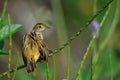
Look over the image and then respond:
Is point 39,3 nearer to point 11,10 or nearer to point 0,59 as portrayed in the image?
point 11,10

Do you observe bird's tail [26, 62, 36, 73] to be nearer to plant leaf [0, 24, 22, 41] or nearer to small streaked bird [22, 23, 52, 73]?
small streaked bird [22, 23, 52, 73]

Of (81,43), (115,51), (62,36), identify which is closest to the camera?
(62,36)

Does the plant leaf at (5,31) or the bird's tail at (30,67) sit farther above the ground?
the plant leaf at (5,31)

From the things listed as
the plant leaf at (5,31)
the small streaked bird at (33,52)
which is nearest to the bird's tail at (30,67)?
the small streaked bird at (33,52)

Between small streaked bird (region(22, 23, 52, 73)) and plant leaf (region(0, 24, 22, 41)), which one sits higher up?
plant leaf (region(0, 24, 22, 41))

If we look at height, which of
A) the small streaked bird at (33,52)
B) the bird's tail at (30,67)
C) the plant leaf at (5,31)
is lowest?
the bird's tail at (30,67)

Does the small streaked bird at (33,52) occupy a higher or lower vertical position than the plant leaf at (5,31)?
lower

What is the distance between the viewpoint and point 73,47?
5.74 meters

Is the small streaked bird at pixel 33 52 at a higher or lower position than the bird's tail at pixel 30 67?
higher

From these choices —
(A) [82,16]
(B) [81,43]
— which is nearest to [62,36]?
(A) [82,16]

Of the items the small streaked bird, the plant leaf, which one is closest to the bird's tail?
the small streaked bird

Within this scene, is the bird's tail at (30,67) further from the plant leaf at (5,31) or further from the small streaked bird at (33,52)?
the plant leaf at (5,31)

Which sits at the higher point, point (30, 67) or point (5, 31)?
point (5, 31)

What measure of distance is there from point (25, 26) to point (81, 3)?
0.56 m
